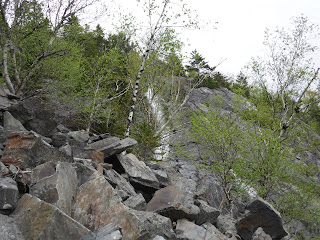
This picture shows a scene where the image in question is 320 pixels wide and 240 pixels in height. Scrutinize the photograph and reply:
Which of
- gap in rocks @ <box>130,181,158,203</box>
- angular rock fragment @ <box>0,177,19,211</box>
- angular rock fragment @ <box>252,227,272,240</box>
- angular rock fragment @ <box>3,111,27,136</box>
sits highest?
angular rock fragment @ <box>3,111,27,136</box>

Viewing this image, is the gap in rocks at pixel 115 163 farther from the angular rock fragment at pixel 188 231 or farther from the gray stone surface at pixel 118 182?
the angular rock fragment at pixel 188 231

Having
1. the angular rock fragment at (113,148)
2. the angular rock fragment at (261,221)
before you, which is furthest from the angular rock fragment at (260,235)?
the angular rock fragment at (113,148)

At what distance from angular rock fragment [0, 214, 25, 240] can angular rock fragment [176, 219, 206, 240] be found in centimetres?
388

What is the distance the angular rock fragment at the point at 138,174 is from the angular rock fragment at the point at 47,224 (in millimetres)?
4839

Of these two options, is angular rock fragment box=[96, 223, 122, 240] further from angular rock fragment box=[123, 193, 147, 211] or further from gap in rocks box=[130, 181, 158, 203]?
gap in rocks box=[130, 181, 158, 203]

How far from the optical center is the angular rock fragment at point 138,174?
9.16 m

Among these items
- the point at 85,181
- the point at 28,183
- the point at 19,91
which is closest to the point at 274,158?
the point at 85,181

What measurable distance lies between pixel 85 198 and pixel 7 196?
1.58 m

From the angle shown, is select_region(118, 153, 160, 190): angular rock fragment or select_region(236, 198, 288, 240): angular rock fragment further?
select_region(236, 198, 288, 240): angular rock fragment

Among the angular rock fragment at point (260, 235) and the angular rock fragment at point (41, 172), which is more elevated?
the angular rock fragment at point (41, 172)

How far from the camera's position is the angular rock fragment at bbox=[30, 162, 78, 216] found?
5008 millimetres

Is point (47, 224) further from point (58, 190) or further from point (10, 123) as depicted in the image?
point (10, 123)

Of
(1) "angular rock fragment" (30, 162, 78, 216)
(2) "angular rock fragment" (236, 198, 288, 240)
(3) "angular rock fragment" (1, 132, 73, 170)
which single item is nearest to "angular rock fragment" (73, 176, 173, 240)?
(1) "angular rock fragment" (30, 162, 78, 216)

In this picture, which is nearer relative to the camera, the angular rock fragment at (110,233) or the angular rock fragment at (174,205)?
the angular rock fragment at (110,233)
